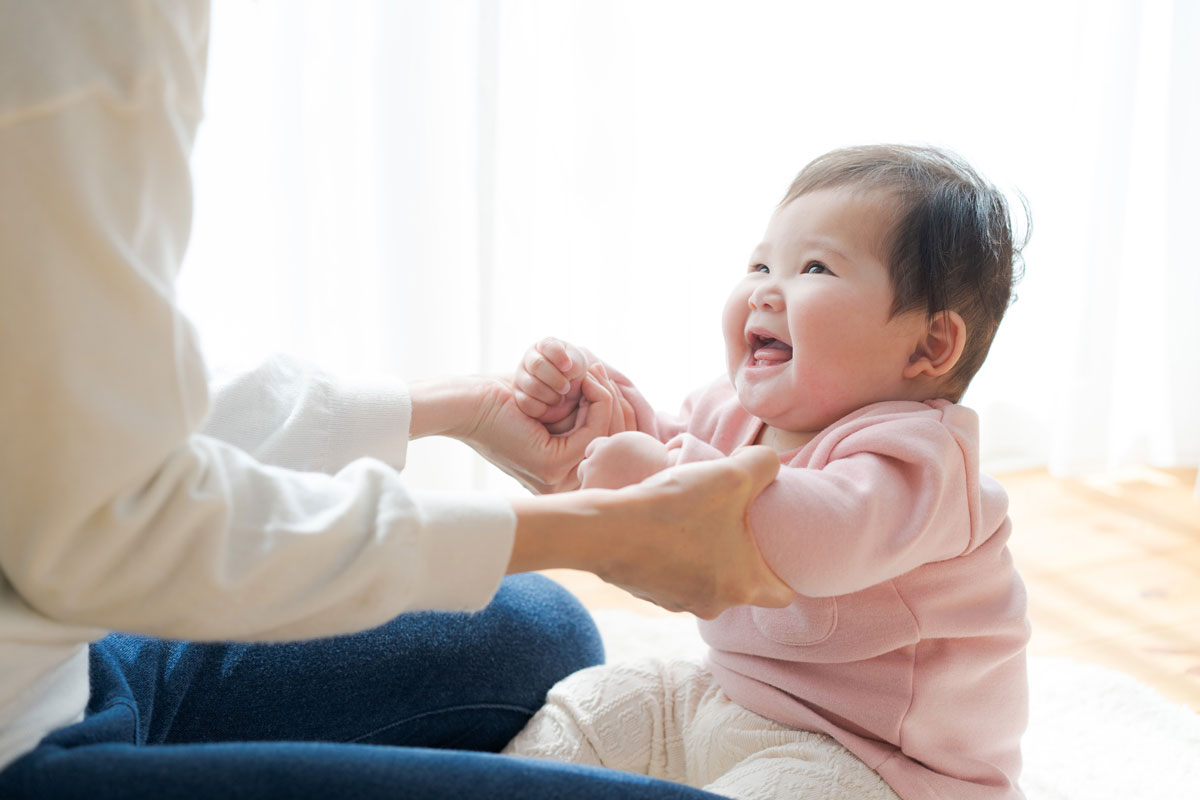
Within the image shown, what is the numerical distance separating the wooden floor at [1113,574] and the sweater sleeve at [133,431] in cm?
135

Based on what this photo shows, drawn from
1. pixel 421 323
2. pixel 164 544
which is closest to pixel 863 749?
pixel 164 544

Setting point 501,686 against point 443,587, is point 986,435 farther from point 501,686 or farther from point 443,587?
point 443,587

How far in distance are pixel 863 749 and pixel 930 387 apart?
1.23 feet

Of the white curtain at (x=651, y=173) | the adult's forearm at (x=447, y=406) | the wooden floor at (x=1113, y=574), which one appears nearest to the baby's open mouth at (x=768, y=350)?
the adult's forearm at (x=447, y=406)

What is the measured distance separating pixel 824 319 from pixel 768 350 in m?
0.09

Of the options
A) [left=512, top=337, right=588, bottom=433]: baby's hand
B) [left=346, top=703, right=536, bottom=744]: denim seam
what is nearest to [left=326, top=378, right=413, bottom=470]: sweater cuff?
[left=512, top=337, right=588, bottom=433]: baby's hand

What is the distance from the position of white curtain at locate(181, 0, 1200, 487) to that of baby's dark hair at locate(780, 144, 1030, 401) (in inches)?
46.8

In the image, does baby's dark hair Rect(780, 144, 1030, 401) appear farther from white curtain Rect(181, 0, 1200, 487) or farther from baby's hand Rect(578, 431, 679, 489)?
white curtain Rect(181, 0, 1200, 487)

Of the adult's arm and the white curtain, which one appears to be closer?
the adult's arm

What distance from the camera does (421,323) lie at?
2.23 metres

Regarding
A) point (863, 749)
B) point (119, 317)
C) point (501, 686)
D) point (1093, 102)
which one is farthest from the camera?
point (1093, 102)

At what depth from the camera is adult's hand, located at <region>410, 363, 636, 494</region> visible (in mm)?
1277

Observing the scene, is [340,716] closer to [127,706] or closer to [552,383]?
[127,706]

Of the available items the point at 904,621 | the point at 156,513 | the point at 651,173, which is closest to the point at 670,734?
the point at 904,621
